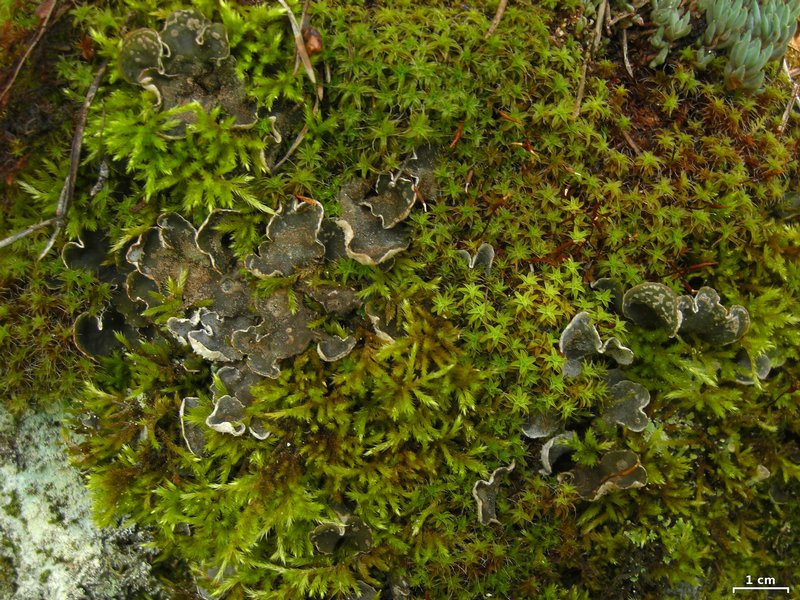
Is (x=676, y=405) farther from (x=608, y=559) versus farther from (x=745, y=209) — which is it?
(x=745, y=209)

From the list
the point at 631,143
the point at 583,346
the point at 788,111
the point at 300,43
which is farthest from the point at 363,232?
the point at 788,111

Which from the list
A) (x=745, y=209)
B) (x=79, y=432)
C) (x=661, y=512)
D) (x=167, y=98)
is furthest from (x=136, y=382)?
(x=745, y=209)

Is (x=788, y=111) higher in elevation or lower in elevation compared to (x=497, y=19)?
lower

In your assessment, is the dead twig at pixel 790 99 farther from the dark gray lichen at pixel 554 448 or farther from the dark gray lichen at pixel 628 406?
the dark gray lichen at pixel 554 448

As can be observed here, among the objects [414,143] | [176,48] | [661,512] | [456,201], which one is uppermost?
[176,48]

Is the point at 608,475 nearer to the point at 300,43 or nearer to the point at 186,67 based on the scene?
the point at 300,43

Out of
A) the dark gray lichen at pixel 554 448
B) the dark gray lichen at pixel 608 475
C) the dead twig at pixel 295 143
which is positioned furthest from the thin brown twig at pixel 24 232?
the dark gray lichen at pixel 608 475

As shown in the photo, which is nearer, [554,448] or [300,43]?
[300,43]
